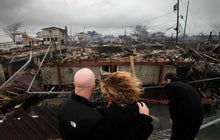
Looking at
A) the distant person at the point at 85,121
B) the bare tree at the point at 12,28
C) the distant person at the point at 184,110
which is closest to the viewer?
the distant person at the point at 85,121

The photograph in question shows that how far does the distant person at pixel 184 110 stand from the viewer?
8.41ft

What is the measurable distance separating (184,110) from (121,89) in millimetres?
1346

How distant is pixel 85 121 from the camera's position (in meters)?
1.59

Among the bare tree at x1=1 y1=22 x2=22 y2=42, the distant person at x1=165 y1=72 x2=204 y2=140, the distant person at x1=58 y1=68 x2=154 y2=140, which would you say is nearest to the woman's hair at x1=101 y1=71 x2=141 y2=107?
the distant person at x1=58 y1=68 x2=154 y2=140

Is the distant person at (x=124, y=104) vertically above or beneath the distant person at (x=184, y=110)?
above

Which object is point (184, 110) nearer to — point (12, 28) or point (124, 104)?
point (124, 104)

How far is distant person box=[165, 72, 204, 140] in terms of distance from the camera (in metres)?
2.56

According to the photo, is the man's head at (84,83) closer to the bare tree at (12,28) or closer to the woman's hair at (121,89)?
the woman's hair at (121,89)

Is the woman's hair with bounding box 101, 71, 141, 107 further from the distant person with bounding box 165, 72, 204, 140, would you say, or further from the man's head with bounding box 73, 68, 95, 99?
the distant person with bounding box 165, 72, 204, 140

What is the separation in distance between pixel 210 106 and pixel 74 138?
31.1ft

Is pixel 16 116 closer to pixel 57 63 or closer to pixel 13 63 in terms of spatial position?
pixel 57 63

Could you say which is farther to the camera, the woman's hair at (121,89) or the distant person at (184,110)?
the distant person at (184,110)

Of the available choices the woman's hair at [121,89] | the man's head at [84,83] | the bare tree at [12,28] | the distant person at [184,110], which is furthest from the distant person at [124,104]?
the bare tree at [12,28]

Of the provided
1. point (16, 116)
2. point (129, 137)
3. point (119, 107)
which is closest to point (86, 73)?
point (119, 107)
